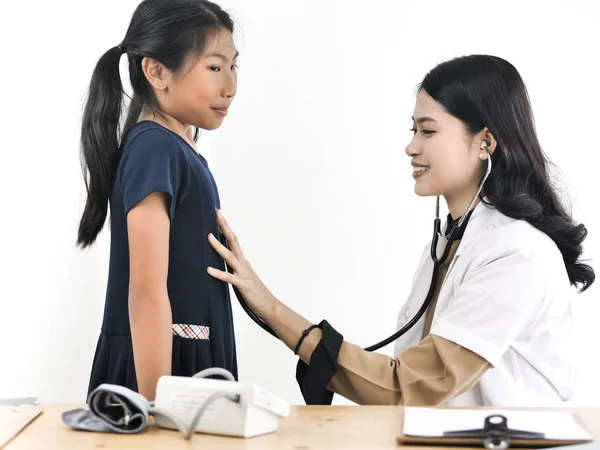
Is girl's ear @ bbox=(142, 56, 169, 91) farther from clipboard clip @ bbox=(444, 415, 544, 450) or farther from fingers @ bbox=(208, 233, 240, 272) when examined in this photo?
clipboard clip @ bbox=(444, 415, 544, 450)

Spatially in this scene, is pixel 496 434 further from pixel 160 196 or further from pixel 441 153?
pixel 441 153

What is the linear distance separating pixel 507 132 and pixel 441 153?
0.49ft

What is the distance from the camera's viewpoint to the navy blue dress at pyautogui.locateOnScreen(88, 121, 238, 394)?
4.66ft

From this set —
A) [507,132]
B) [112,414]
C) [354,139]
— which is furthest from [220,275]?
[354,139]

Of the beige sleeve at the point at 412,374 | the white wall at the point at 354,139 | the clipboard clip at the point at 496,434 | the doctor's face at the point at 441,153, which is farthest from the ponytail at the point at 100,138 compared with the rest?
the white wall at the point at 354,139

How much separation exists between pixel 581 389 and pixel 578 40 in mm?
1145

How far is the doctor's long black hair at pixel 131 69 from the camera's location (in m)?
1.49

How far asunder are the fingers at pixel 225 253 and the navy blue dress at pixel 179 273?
0.01m

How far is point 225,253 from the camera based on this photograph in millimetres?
1498

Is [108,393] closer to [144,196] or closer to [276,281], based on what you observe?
[144,196]

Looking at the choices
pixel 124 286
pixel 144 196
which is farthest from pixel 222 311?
pixel 144 196

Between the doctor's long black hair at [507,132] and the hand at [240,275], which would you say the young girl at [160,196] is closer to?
the hand at [240,275]

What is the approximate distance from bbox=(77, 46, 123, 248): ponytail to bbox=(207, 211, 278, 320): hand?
0.22 metres

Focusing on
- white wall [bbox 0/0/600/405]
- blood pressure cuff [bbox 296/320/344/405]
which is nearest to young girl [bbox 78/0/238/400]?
blood pressure cuff [bbox 296/320/344/405]
